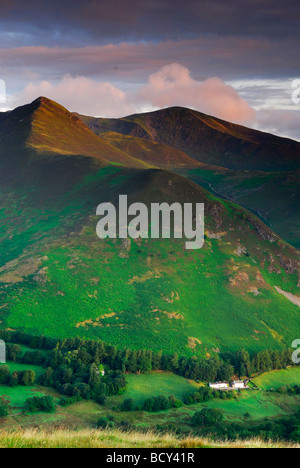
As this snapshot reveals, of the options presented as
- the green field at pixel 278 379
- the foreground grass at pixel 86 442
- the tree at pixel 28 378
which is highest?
the foreground grass at pixel 86 442

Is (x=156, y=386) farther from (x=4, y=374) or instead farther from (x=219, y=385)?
(x=4, y=374)

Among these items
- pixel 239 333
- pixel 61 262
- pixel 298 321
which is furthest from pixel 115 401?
pixel 298 321

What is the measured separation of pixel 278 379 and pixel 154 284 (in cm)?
5102

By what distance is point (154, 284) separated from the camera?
512 ft

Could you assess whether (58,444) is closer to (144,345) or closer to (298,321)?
(144,345)

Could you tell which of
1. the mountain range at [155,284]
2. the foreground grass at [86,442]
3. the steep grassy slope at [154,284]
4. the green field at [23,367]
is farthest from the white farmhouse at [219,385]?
the foreground grass at [86,442]

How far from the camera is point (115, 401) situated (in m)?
102

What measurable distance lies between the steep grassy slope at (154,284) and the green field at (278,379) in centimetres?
1002

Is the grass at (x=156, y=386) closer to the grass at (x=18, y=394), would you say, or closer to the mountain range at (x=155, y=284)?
the mountain range at (x=155, y=284)

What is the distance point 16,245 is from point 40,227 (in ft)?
54.3

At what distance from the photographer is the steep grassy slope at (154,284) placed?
438ft

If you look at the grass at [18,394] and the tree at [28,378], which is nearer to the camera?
the grass at [18,394]

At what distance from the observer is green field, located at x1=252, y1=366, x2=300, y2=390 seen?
121438 mm

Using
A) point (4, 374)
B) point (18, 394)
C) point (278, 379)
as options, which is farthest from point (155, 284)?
point (18, 394)
